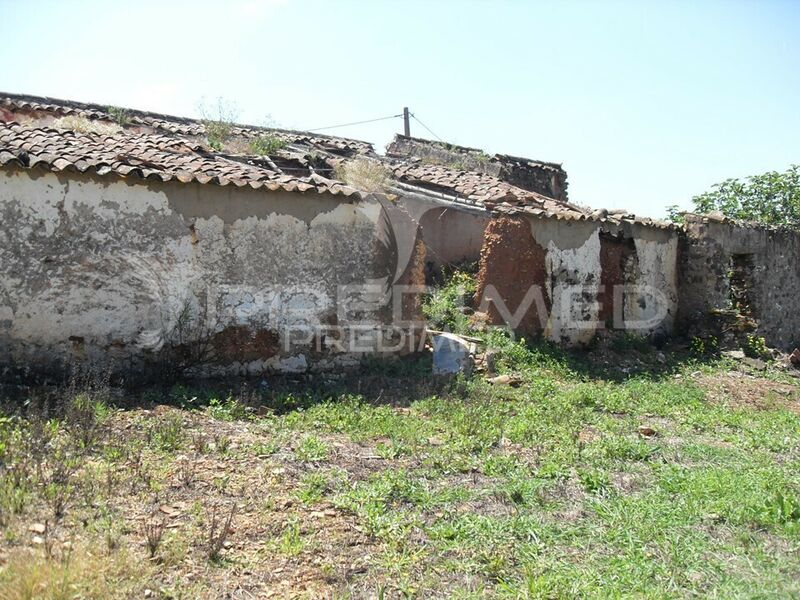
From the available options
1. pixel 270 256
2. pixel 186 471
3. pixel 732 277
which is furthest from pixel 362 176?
pixel 732 277

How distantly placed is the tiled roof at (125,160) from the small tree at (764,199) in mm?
14634

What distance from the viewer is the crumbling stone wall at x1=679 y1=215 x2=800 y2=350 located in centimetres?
1407

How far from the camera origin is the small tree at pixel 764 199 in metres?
→ 19.5

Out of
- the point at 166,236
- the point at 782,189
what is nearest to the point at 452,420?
the point at 166,236

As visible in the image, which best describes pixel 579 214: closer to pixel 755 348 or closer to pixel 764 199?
pixel 755 348

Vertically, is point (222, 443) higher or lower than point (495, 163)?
lower

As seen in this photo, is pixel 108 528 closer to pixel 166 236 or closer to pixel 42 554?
pixel 42 554

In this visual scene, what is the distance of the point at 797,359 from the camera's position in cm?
1339

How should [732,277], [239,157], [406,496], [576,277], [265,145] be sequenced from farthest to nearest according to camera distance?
[732,277], [265,145], [576,277], [239,157], [406,496]

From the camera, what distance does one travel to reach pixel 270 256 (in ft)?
29.5

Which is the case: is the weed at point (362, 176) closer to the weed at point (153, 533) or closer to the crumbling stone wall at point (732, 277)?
the weed at point (153, 533)

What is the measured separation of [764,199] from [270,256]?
1729 centimetres

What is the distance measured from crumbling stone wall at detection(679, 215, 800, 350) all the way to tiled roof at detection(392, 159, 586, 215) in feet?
10.2

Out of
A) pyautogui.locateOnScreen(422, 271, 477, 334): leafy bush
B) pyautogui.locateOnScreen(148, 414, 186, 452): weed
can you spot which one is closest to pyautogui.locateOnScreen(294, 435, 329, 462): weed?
pyautogui.locateOnScreen(148, 414, 186, 452): weed
